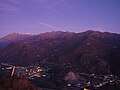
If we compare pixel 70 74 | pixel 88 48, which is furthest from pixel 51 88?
pixel 88 48

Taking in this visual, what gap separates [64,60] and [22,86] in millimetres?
52814

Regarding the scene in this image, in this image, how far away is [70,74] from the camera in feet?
189

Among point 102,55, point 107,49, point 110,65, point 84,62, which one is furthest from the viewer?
point 107,49

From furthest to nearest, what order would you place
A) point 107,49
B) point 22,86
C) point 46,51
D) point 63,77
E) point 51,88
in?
point 46,51 < point 107,49 < point 63,77 < point 51,88 < point 22,86

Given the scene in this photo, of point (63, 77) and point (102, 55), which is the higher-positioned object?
point (102, 55)

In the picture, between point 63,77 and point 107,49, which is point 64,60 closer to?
point 107,49

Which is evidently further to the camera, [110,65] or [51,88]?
[110,65]

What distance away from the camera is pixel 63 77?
2163 inches

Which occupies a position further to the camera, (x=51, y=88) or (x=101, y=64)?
(x=101, y=64)

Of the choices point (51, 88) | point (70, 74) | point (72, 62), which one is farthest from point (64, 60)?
point (51, 88)

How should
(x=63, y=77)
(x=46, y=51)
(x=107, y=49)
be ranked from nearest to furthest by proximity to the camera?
(x=63, y=77), (x=107, y=49), (x=46, y=51)

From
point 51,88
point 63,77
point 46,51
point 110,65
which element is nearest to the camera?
point 51,88

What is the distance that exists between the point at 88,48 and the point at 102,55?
42.4 feet

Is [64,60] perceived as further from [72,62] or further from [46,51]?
[46,51]
